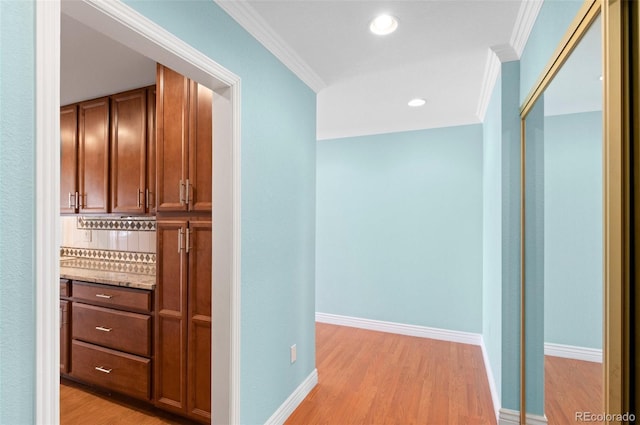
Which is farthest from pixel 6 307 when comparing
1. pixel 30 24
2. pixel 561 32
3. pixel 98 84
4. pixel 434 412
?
pixel 434 412

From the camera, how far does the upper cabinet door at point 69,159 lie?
2898mm

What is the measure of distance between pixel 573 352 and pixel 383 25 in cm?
183

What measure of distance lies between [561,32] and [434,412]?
7.74ft

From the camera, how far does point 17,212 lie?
86 centimetres

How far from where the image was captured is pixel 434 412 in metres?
2.27

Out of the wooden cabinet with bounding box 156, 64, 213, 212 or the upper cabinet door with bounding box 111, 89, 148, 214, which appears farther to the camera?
the upper cabinet door with bounding box 111, 89, 148, 214

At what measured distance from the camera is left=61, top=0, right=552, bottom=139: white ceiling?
1.72 m

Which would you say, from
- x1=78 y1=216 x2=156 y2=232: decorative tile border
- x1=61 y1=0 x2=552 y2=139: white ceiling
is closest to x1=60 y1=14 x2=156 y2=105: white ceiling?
x1=61 y1=0 x2=552 y2=139: white ceiling

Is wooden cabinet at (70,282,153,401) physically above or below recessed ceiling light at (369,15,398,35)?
below

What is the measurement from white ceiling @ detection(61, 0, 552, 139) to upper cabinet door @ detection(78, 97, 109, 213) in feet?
0.46

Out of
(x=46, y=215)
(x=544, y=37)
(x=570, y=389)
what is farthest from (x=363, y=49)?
(x=570, y=389)

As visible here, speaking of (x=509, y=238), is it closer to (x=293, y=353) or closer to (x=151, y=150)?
(x=293, y=353)

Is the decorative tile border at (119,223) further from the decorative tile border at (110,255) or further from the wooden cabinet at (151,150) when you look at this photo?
the wooden cabinet at (151,150)

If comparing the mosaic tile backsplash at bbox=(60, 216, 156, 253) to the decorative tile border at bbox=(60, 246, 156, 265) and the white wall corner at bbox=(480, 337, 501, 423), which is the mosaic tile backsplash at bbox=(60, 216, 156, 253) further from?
the white wall corner at bbox=(480, 337, 501, 423)
